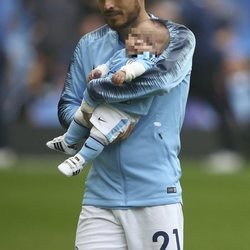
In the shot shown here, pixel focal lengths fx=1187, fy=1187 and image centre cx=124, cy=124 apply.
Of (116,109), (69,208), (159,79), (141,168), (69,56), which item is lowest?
(69,208)

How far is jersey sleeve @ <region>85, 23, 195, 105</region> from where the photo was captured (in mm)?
6145

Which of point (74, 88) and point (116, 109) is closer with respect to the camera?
point (116, 109)

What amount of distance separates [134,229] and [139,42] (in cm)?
100

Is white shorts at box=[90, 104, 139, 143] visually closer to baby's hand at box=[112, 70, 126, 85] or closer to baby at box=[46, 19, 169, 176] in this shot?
baby at box=[46, 19, 169, 176]

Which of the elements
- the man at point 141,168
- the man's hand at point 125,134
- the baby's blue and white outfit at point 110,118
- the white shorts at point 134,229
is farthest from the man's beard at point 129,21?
the white shorts at point 134,229

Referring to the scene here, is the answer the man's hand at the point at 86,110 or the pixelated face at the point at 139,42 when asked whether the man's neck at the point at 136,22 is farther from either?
the man's hand at the point at 86,110

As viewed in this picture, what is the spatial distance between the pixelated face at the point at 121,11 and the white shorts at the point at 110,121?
0.45 meters

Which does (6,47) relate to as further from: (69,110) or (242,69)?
(69,110)

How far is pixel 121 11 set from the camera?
20.7 feet

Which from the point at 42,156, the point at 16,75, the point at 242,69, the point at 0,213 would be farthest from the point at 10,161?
the point at 0,213

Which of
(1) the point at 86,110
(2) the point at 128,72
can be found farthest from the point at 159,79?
(1) the point at 86,110

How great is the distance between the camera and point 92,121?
6.26 m

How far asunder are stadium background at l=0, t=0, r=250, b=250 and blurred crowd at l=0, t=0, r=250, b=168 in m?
0.02

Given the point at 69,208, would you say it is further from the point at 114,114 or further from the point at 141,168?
the point at 114,114
